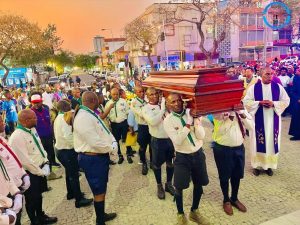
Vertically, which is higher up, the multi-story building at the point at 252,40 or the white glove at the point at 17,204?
the multi-story building at the point at 252,40

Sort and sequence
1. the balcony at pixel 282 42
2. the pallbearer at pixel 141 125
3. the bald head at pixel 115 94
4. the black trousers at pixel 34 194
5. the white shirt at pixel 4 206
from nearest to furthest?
the white shirt at pixel 4 206 < the black trousers at pixel 34 194 < the pallbearer at pixel 141 125 < the bald head at pixel 115 94 < the balcony at pixel 282 42

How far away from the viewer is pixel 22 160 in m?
3.52

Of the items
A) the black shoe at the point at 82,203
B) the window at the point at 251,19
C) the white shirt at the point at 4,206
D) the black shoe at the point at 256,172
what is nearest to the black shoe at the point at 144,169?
the black shoe at the point at 82,203

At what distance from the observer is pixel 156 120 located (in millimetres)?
4469

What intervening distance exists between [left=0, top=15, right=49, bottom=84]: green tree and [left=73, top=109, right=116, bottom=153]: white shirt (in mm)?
24465

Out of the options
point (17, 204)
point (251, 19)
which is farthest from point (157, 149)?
point (251, 19)

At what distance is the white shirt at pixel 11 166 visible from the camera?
9.35ft

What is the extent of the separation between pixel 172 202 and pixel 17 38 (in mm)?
25284

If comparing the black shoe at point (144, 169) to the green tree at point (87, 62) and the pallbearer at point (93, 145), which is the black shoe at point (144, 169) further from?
the green tree at point (87, 62)

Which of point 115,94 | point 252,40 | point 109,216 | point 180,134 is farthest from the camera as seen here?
point 252,40

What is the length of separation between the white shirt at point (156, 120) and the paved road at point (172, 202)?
1.15m

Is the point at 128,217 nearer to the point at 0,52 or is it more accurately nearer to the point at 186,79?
the point at 186,79

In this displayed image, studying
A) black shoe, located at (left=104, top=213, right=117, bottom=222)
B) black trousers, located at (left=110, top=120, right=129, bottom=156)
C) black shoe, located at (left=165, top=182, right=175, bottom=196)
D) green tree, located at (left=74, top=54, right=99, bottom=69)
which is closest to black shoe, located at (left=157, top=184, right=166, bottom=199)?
black shoe, located at (left=165, top=182, right=175, bottom=196)

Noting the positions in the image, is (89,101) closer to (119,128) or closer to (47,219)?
(47,219)
